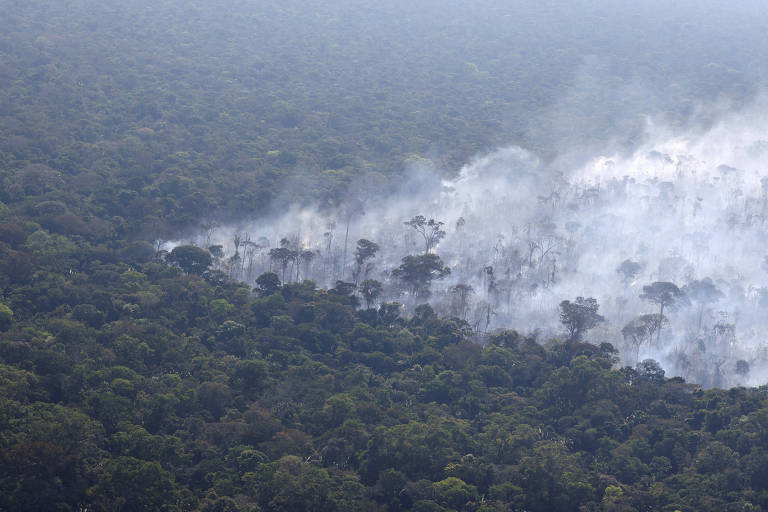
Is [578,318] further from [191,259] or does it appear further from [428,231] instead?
[191,259]

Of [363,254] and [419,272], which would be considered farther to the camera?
[363,254]

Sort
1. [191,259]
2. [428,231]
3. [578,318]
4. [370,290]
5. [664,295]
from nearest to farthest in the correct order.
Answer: [578,318]
[664,295]
[370,290]
[191,259]
[428,231]

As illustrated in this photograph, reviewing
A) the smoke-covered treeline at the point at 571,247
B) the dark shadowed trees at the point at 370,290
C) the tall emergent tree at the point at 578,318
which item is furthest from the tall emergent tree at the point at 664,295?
the dark shadowed trees at the point at 370,290

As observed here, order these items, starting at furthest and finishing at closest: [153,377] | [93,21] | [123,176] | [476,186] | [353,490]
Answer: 1. [93,21]
2. [476,186]
3. [123,176]
4. [153,377]
5. [353,490]

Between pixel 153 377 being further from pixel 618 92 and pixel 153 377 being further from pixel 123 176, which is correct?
pixel 618 92

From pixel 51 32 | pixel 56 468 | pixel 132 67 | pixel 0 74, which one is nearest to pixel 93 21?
pixel 51 32

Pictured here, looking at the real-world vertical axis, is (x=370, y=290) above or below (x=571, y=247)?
below

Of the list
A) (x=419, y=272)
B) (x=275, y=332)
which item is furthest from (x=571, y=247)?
(x=275, y=332)

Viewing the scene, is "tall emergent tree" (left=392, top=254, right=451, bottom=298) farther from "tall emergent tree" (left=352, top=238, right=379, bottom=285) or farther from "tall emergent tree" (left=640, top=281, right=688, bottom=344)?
"tall emergent tree" (left=640, top=281, right=688, bottom=344)
